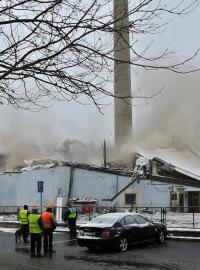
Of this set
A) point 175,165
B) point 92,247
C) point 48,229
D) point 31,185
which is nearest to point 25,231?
point 48,229

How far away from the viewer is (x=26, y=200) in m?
46.5

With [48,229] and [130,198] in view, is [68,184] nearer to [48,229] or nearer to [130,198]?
[130,198]

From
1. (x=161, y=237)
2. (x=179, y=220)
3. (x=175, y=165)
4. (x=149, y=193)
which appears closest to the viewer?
(x=161, y=237)

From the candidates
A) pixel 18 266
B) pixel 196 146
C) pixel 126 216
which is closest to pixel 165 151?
pixel 196 146

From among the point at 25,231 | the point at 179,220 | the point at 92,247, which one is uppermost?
the point at 179,220

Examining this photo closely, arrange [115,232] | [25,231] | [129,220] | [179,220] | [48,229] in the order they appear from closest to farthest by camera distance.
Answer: [115,232], [48,229], [129,220], [25,231], [179,220]

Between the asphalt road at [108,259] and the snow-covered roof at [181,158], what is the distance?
1099 inches

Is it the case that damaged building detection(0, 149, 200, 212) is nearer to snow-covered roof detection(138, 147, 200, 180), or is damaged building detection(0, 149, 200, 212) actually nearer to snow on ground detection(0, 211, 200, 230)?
snow-covered roof detection(138, 147, 200, 180)

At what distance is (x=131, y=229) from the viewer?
18.5 m

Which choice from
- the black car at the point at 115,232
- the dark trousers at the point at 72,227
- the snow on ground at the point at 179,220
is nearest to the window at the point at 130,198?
the snow on ground at the point at 179,220

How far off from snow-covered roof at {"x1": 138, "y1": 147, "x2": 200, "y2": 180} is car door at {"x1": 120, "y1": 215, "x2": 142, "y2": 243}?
2745cm

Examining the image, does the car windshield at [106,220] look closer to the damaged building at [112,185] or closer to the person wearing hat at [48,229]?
the person wearing hat at [48,229]

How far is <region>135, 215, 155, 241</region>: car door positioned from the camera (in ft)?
62.8

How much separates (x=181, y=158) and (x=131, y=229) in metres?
37.1
